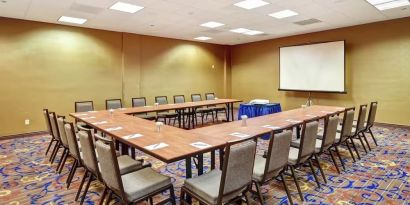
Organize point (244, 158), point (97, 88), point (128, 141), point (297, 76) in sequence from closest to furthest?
point (244, 158) → point (128, 141) → point (97, 88) → point (297, 76)

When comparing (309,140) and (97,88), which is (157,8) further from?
(309,140)

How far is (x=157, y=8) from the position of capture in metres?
5.27

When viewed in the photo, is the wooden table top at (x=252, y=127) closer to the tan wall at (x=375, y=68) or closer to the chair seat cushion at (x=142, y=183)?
the chair seat cushion at (x=142, y=183)

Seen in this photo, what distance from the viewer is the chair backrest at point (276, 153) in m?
2.29

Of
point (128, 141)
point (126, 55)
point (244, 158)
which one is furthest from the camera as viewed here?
point (126, 55)

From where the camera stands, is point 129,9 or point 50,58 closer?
point 129,9

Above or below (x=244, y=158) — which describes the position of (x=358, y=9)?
above

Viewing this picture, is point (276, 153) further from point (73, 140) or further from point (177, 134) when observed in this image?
point (73, 140)

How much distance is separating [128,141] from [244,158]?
52.8 inches

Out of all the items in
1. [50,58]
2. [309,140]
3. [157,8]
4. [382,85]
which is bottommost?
[309,140]

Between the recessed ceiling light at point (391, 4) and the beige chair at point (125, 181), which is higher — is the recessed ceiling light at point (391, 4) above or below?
above

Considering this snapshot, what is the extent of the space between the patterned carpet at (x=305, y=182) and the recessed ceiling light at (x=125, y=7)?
2978 mm

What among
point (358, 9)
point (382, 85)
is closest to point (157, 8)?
point (358, 9)

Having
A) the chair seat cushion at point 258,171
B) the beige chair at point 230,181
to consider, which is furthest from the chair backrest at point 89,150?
the chair seat cushion at point 258,171
